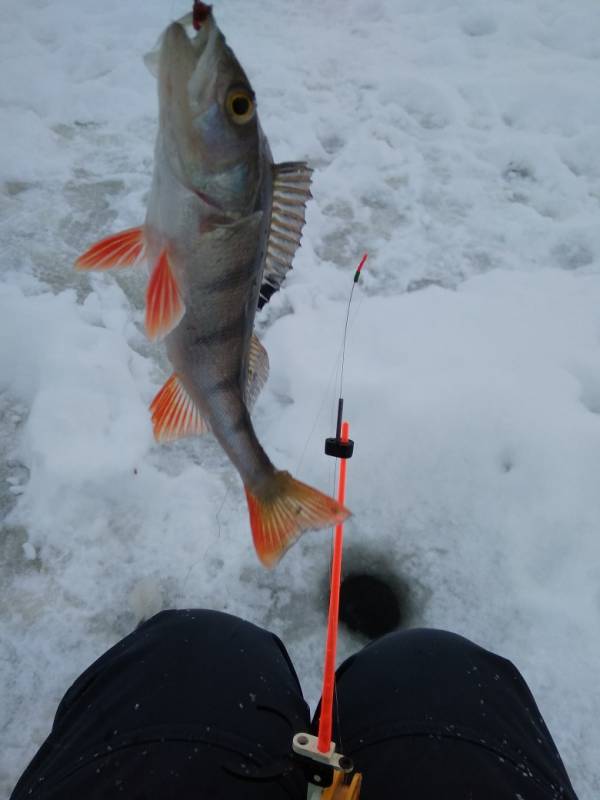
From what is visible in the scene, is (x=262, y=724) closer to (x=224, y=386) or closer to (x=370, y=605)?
(x=224, y=386)

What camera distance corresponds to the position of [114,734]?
1.17 metres

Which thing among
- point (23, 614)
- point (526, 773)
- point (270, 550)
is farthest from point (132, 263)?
point (23, 614)

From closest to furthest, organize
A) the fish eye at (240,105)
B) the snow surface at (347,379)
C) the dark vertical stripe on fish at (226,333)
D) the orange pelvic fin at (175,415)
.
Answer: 1. the fish eye at (240,105)
2. the dark vertical stripe on fish at (226,333)
3. the orange pelvic fin at (175,415)
4. the snow surface at (347,379)

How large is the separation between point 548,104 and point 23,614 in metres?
4.50

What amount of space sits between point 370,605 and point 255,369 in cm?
124

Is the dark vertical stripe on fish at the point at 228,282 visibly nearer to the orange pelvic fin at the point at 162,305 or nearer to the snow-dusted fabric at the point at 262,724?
the orange pelvic fin at the point at 162,305

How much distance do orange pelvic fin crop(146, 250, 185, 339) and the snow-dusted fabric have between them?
819 millimetres

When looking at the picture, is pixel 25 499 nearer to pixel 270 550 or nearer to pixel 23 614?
pixel 23 614

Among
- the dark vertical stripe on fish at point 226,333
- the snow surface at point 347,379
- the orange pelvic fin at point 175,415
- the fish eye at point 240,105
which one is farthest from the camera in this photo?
the snow surface at point 347,379

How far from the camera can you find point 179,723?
1.18m

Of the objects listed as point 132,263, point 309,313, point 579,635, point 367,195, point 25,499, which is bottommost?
point 579,635

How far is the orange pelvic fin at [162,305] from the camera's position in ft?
2.97

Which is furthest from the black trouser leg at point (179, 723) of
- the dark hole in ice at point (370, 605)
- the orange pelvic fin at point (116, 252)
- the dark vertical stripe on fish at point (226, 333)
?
the orange pelvic fin at point (116, 252)

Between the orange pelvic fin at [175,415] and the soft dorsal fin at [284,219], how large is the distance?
231 mm
